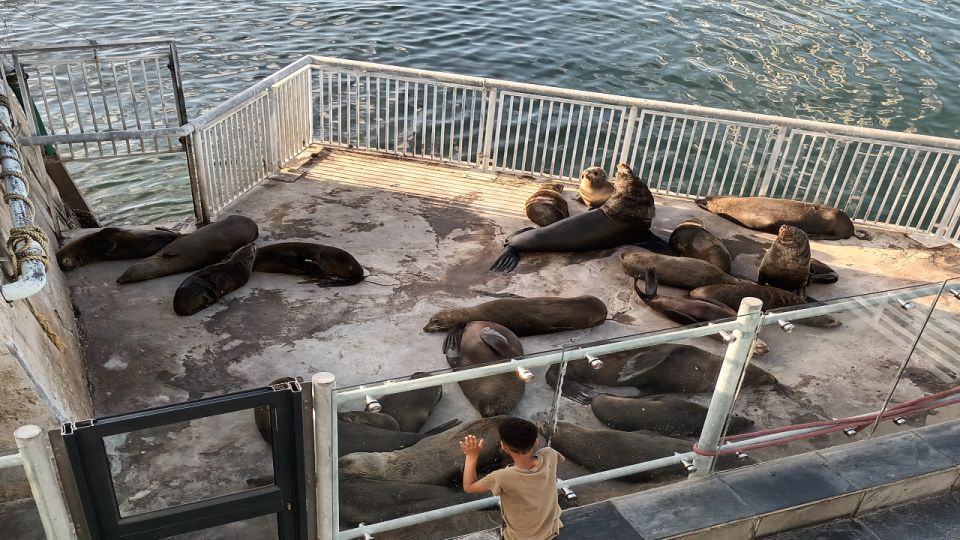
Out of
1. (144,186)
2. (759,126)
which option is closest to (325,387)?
(759,126)

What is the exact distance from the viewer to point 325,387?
11.3 feet

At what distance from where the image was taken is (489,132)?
10.6 meters

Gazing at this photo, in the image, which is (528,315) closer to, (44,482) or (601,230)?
(601,230)

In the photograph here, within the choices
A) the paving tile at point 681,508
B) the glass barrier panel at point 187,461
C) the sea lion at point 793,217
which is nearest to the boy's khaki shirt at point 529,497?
the paving tile at point 681,508

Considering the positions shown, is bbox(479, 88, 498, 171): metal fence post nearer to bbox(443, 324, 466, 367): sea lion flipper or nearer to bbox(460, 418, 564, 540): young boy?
bbox(443, 324, 466, 367): sea lion flipper

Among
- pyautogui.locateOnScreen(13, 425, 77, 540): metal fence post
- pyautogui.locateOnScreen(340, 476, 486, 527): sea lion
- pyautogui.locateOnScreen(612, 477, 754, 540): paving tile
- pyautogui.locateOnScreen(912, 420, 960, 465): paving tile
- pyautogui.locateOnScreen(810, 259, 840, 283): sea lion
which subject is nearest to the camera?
pyautogui.locateOnScreen(13, 425, 77, 540): metal fence post

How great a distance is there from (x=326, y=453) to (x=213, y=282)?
4.51 metres

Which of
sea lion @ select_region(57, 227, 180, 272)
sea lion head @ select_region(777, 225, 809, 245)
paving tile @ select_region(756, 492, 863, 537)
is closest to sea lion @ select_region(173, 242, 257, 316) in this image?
sea lion @ select_region(57, 227, 180, 272)

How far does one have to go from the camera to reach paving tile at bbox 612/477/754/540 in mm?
4402

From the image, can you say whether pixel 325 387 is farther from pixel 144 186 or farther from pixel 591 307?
pixel 144 186

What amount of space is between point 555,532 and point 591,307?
3849mm

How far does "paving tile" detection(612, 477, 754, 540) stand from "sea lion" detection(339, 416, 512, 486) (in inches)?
34.3

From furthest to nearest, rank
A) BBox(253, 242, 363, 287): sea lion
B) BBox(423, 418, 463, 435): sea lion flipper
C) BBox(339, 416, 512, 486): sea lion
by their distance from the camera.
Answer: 1. BBox(253, 242, 363, 287): sea lion
2. BBox(423, 418, 463, 435): sea lion flipper
3. BBox(339, 416, 512, 486): sea lion

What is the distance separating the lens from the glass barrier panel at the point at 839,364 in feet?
15.6
